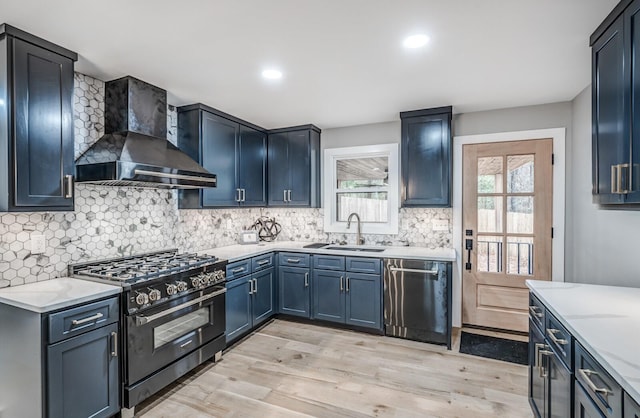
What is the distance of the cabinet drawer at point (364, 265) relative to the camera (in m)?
3.46

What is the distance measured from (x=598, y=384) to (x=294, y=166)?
3.61 m

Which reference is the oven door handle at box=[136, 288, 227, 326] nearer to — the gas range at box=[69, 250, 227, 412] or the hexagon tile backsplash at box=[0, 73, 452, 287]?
the gas range at box=[69, 250, 227, 412]

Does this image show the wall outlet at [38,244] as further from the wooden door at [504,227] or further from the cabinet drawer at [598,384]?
the wooden door at [504,227]

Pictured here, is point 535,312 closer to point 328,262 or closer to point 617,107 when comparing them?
point 617,107

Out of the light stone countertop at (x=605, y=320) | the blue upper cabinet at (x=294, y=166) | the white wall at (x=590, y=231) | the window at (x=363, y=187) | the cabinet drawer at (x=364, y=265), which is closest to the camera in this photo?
the light stone countertop at (x=605, y=320)

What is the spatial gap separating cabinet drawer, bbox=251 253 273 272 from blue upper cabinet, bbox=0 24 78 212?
1.78 metres

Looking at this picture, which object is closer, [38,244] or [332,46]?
[332,46]

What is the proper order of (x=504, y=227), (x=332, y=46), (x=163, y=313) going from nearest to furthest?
(x=332, y=46), (x=163, y=313), (x=504, y=227)

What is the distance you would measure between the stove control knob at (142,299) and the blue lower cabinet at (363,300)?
2.05 m

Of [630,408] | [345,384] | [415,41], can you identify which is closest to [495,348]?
[345,384]

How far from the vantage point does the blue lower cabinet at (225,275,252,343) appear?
10.3 ft

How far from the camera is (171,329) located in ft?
8.18

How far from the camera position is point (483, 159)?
3.58 m

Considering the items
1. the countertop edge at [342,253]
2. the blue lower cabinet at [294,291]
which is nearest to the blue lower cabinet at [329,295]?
the blue lower cabinet at [294,291]
